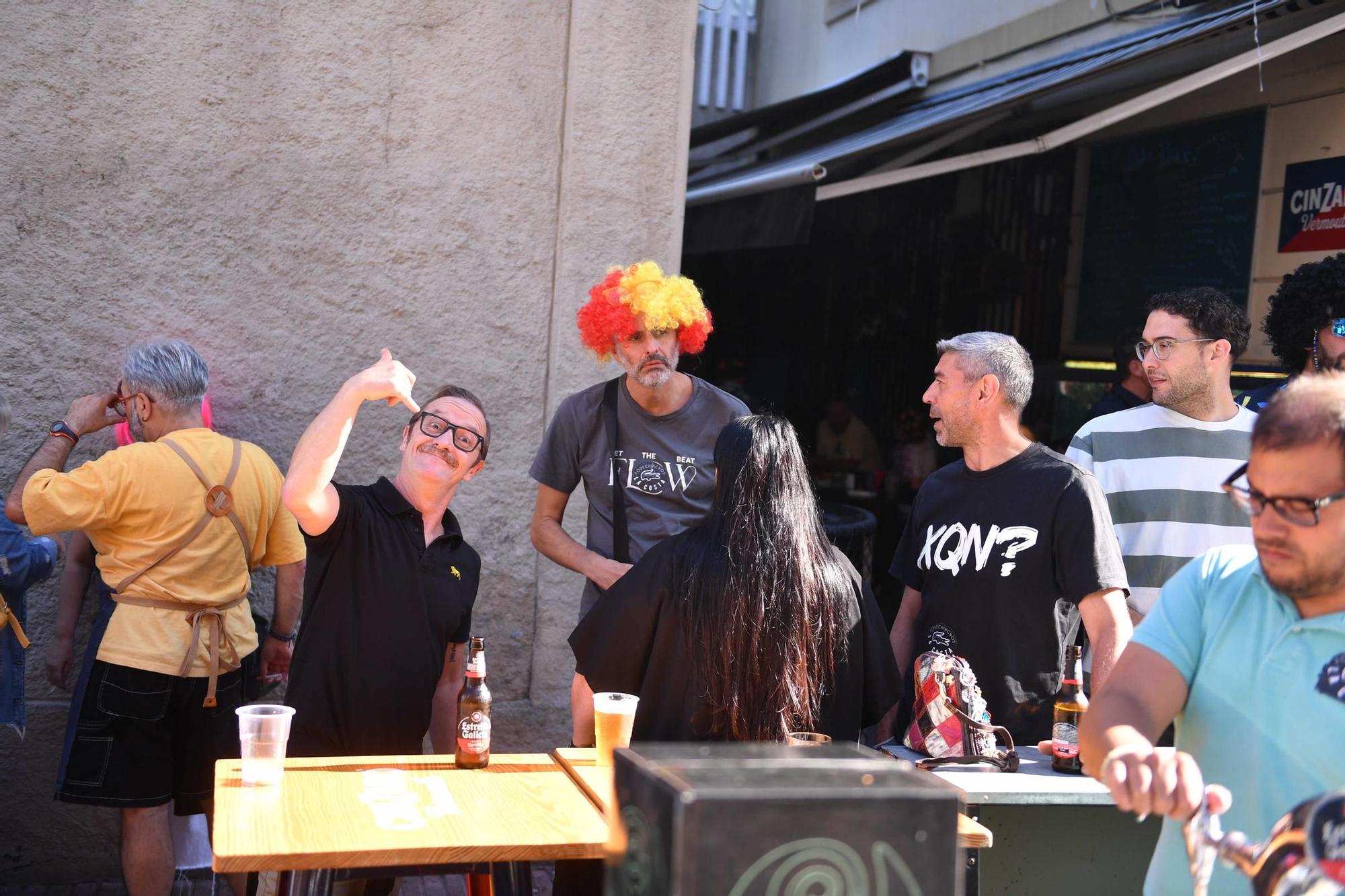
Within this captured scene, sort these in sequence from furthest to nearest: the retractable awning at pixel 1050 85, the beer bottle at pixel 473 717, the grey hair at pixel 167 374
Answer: the retractable awning at pixel 1050 85 < the grey hair at pixel 167 374 < the beer bottle at pixel 473 717

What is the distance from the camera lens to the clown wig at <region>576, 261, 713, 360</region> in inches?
173

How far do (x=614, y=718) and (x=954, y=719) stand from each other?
103cm

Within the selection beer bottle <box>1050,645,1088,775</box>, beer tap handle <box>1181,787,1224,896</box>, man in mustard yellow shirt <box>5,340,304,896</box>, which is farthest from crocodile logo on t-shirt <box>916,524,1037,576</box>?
man in mustard yellow shirt <box>5,340,304,896</box>

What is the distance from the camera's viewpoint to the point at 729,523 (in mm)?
3080

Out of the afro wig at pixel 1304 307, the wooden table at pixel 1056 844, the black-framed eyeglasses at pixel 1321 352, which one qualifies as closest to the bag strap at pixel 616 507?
the wooden table at pixel 1056 844

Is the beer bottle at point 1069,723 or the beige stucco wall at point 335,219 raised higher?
the beige stucco wall at point 335,219

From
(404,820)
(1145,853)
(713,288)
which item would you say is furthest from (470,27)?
(713,288)

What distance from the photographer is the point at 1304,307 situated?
471 cm

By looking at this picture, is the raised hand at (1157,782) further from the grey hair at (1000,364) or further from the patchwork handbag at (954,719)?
the grey hair at (1000,364)

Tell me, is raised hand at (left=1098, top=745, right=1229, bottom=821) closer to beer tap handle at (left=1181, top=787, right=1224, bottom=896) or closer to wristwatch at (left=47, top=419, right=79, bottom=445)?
beer tap handle at (left=1181, top=787, right=1224, bottom=896)

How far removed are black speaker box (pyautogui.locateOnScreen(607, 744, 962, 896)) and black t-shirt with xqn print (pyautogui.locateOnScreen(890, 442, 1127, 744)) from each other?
186cm

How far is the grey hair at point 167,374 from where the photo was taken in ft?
14.2

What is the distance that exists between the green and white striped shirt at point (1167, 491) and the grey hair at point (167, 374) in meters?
3.17

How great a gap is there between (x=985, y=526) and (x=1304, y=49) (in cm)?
398
